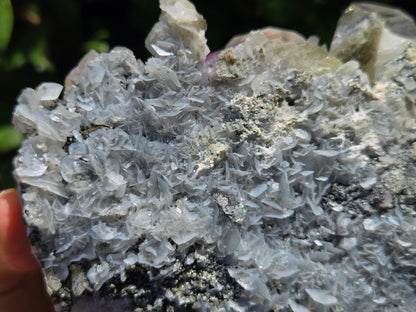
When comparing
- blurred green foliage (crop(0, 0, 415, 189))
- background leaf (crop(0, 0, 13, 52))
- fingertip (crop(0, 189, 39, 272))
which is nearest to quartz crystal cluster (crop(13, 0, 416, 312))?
fingertip (crop(0, 189, 39, 272))

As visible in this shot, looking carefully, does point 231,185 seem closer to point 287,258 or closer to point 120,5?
point 287,258

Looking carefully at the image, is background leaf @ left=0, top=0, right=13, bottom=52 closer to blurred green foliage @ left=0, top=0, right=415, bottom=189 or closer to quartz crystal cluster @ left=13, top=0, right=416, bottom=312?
blurred green foliage @ left=0, top=0, right=415, bottom=189

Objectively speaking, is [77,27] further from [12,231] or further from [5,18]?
[12,231]

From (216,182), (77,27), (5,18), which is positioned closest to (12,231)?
(216,182)

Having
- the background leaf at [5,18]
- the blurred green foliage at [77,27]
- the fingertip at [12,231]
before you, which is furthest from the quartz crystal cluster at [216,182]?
the blurred green foliage at [77,27]

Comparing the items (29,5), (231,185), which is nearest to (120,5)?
(29,5)
